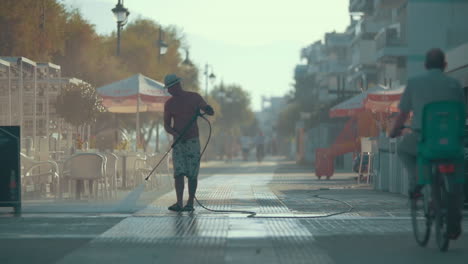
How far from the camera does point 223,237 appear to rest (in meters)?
9.91

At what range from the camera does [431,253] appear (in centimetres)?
869

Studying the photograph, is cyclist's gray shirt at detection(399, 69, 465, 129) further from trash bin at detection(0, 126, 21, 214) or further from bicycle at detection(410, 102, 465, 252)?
trash bin at detection(0, 126, 21, 214)

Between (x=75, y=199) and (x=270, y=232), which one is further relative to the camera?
(x=75, y=199)

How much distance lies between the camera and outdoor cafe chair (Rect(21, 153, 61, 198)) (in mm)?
15812

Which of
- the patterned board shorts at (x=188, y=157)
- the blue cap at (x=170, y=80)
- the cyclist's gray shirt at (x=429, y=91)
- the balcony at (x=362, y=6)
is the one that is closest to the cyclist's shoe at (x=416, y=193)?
the cyclist's gray shirt at (x=429, y=91)

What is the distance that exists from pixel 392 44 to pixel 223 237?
159ft

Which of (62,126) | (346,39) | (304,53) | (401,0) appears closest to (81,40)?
(62,126)

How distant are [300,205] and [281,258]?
7.22 meters

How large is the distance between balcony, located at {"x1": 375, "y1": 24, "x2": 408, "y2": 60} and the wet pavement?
139ft

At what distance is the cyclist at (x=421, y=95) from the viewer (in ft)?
30.0

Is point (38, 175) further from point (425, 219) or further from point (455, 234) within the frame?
point (455, 234)

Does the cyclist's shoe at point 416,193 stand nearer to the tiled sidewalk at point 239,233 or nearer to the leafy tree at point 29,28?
the tiled sidewalk at point 239,233

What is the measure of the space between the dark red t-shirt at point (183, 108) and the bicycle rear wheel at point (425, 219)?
483cm

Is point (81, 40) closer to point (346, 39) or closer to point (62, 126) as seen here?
point (62, 126)
